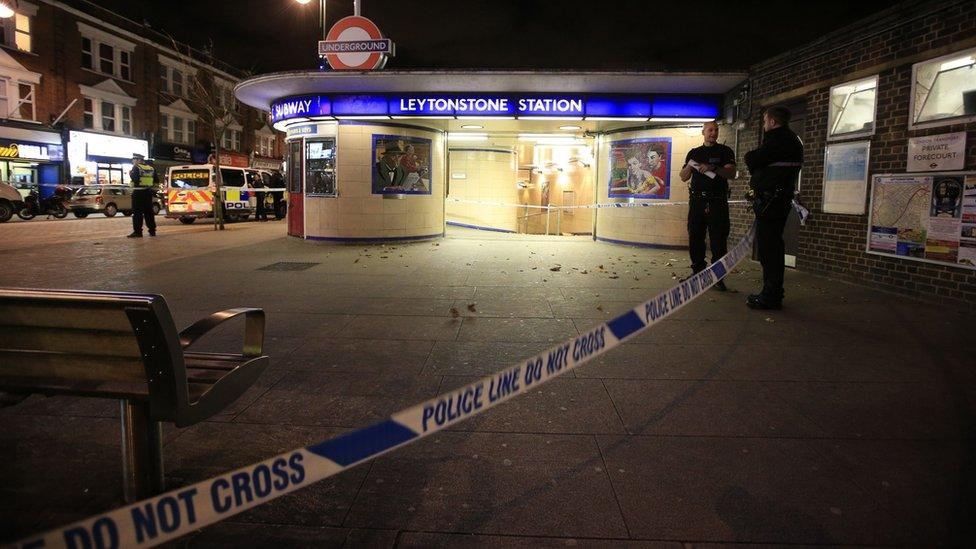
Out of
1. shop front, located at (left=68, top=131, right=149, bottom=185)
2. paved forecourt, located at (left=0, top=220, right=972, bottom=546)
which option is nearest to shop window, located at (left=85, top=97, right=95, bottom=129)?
shop front, located at (left=68, top=131, right=149, bottom=185)

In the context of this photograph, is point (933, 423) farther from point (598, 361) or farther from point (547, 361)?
point (547, 361)

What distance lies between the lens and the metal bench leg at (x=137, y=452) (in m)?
2.63

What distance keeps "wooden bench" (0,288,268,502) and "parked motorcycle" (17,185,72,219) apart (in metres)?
25.1

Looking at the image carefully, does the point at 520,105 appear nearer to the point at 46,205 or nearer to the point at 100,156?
the point at 46,205

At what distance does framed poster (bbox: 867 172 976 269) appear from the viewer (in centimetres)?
672

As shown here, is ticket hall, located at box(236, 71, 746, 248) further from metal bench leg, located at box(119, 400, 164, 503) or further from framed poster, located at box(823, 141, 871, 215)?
metal bench leg, located at box(119, 400, 164, 503)

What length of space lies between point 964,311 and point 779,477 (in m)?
5.35

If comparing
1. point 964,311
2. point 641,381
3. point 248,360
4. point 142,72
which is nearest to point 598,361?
point 641,381

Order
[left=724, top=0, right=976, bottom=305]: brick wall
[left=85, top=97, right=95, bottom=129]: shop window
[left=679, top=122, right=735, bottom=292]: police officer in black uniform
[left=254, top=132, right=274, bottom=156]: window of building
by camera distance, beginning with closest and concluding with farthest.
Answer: [left=724, top=0, right=976, bottom=305]: brick wall, [left=679, top=122, right=735, bottom=292]: police officer in black uniform, [left=85, top=97, right=95, bottom=129]: shop window, [left=254, top=132, right=274, bottom=156]: window of building

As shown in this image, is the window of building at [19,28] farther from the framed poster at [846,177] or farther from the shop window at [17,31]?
the framed poster at [846,177]

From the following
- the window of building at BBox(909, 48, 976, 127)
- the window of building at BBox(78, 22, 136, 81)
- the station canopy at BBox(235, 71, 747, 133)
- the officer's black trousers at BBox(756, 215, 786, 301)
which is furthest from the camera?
the window of building at BBox(78, 22, 136, 81)

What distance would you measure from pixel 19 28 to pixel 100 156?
6597 mm

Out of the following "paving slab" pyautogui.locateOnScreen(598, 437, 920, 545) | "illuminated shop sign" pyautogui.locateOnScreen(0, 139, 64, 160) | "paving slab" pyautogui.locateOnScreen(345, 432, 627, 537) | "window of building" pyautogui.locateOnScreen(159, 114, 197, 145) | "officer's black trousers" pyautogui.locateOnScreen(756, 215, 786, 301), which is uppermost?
"window of building" pyautogui.locateOnScreen(159, 114, 197, 145)

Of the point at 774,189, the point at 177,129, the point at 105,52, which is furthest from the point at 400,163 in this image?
the point at 177,129
